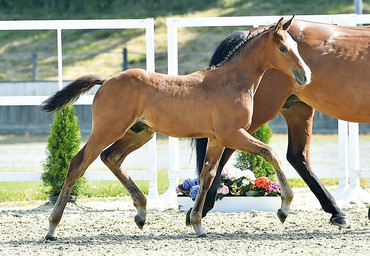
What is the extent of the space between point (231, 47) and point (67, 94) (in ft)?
4.83

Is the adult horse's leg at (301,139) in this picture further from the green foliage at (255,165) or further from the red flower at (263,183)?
the green foliage at (255,165)

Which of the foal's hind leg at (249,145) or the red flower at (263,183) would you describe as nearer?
the foal's hind leg at (249,145)

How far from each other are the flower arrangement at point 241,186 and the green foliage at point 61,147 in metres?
1.40

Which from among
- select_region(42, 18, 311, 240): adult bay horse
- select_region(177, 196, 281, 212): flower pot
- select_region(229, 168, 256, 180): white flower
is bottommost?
select_region(177, 196, 281, 212): flower pot

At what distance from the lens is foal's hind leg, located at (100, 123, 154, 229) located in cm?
614

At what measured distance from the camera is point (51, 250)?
213 inches

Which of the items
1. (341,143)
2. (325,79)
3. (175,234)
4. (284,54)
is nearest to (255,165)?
(341,143)

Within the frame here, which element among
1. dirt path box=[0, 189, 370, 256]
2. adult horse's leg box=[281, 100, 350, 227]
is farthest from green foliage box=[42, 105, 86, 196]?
adult horse's leg box=[281, 100, 350, 227]

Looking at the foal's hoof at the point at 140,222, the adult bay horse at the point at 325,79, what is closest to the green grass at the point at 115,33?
the adult bay horse at the point at 325,79

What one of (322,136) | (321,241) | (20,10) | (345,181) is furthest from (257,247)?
(20,10)

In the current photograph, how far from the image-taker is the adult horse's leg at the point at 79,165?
18.9 feet

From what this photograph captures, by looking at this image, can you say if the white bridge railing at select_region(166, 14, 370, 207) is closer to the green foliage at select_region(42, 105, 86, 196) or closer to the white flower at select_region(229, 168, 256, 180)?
the white flower at select_region(229, 168, 256, 180)

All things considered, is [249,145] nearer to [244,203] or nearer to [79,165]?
[79,165]

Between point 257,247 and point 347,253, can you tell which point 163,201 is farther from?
point 347,253
